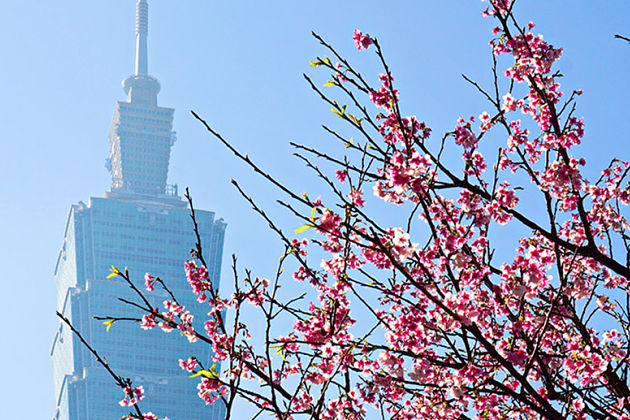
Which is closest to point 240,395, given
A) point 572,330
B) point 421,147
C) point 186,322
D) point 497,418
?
point 186,322

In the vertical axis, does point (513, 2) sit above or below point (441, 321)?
above

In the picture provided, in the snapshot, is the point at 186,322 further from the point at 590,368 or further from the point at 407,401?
the point at 590,368

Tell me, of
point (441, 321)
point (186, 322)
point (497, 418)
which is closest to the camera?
point (441, 321)

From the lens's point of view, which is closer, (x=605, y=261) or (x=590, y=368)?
(x=590, y=368)

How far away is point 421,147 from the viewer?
7.91 metres

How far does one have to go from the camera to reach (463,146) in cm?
836

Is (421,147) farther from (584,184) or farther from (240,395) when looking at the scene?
(240,395)

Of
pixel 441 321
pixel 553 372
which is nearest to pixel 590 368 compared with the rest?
pixel 553 372

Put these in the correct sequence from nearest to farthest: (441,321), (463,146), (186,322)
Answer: (441,321)
(186,322)
(463,146)

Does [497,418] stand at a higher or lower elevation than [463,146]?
lower

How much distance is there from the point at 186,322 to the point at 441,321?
7.45 ft

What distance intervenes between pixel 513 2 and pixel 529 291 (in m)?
2.97

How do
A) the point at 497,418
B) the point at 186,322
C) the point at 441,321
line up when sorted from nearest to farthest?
the point at 441,321
the point at 497,418
the point at 186,322

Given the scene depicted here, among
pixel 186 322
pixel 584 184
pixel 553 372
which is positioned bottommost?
pixel 553 372
